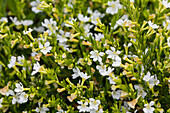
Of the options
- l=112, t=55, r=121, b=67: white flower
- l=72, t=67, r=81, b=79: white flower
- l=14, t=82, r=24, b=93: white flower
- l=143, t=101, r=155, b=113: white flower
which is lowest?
l=143, t=101, r=155, b=113: white flower

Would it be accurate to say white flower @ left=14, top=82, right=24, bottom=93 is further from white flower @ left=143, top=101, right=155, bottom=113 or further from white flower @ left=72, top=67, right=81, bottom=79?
white flower @ left=143, top=101, right=155, bottom=113

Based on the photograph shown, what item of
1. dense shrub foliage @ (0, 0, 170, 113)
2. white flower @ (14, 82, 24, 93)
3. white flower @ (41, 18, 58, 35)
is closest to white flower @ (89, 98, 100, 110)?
dense shrub foliage @ (0, 0, 170, 113)

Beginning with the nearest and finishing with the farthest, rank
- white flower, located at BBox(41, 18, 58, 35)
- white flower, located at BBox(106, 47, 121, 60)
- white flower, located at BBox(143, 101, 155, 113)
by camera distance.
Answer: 1. white flower, located at BBox(143, 101, 155, 113)
2. white flower, located at BBox(106, 47, 121, 60)
3. white flower, located at BBox(41, 18, 58, 35)

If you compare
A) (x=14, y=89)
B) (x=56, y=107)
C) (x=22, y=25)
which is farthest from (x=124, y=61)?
(x=22, y=25)

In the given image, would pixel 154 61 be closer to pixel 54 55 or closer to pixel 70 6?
pixel 54 55

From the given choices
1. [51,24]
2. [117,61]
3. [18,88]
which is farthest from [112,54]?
[18,88]

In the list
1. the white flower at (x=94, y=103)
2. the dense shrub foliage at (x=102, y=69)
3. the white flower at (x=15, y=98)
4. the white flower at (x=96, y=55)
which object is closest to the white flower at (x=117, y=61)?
the dense shrub foliage at (x=102, y=69)

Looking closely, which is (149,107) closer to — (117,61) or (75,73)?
(117,61)

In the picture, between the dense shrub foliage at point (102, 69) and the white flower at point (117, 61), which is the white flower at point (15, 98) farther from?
the white flower at point (117, 61)

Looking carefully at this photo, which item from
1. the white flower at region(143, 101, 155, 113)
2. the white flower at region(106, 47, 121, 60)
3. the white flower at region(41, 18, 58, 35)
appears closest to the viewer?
the white flower at region(143, 101, 155, 113)

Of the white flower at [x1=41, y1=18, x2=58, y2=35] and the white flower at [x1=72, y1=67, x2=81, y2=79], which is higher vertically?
the white flower at [x1=41, y1=18, x2=58, y2=35]

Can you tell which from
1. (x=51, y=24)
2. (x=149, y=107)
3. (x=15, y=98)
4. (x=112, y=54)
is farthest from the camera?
(x=51, y=24)

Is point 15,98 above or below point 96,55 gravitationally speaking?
below

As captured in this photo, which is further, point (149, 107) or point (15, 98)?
point (15, 98)
